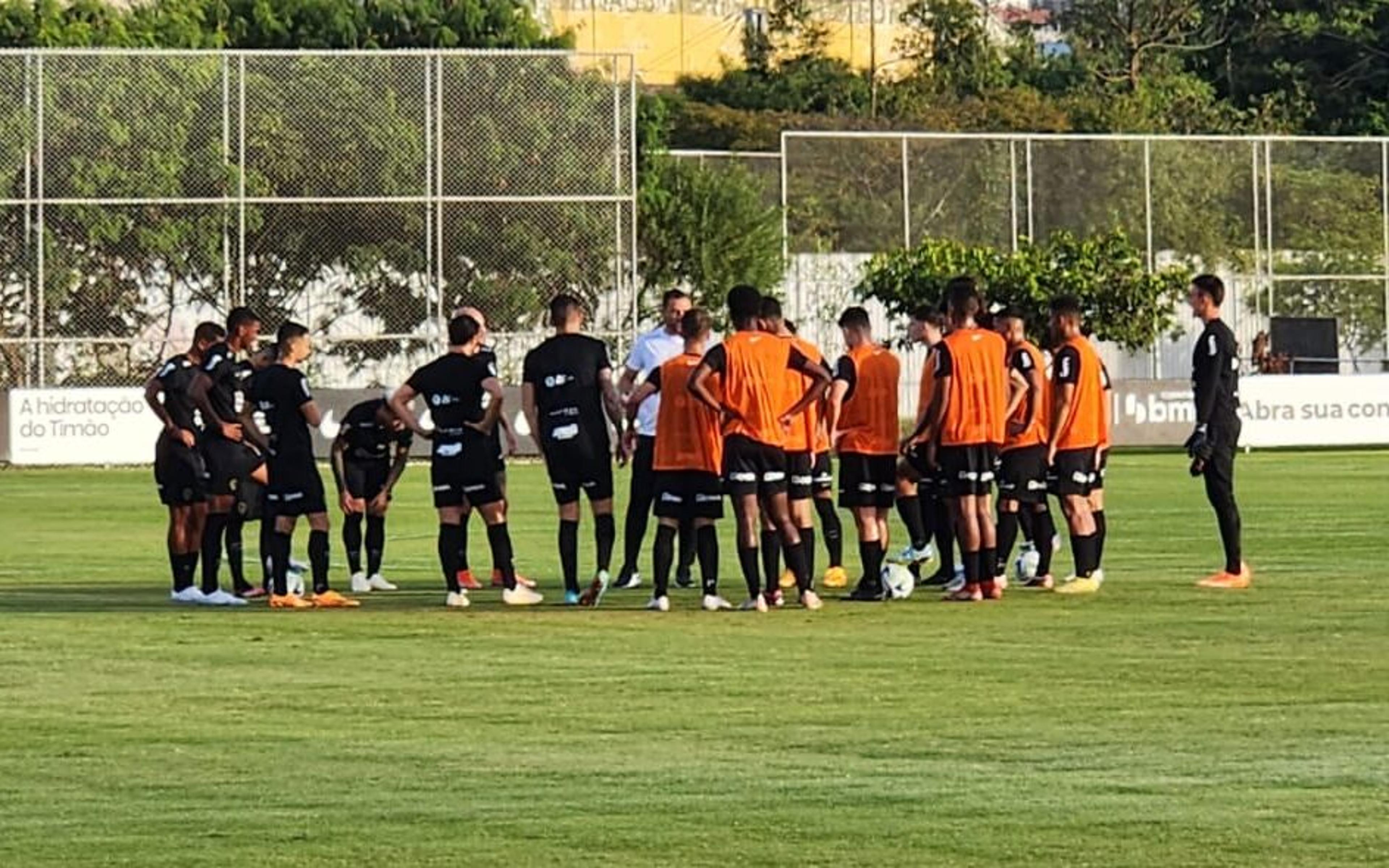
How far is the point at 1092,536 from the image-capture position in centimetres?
1944

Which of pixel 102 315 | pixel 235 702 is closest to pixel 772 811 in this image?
pixel 235 702

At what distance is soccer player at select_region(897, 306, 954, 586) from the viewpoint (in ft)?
62.9

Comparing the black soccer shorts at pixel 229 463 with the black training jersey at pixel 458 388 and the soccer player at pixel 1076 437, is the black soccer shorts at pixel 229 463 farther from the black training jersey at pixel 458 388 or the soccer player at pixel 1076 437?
the soccer player at pixel 1076 437

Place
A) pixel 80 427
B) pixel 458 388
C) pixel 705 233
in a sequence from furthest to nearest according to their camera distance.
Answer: pixel 705 233 < pixel 80 427 < pixel 458 388

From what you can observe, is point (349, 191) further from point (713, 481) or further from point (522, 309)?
point (713, 481)

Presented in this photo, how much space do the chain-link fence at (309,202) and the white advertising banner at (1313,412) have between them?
29.9 feet

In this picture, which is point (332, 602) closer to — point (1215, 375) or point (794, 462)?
point (794, 462)

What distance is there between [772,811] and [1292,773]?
200cm

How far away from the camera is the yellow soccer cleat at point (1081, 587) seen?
62.7 feet

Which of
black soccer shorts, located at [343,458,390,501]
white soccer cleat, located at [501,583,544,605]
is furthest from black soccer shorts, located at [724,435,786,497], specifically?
black soccer shorts, located at [343,458,390,501]

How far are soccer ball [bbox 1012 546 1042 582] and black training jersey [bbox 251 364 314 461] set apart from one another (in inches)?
189

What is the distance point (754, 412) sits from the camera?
17828 millimetres

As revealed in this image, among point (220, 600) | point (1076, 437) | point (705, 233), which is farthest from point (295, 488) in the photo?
point (705, 233)

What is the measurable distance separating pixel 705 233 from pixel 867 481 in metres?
32.5
